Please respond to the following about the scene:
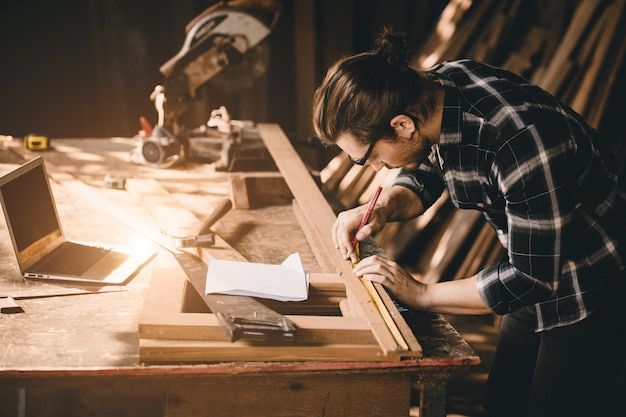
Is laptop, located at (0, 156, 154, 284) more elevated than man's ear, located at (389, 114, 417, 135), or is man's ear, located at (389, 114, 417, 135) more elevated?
man's ear, located at (389, 114, 417, 135)

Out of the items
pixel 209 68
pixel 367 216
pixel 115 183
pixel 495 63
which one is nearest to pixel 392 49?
pixel 367 216

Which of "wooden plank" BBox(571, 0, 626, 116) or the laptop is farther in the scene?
"wooden plank" BBox(571, 0, 626, 116)

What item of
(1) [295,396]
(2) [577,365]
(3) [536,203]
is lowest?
(2) [577,365]

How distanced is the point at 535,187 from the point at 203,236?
115 cm

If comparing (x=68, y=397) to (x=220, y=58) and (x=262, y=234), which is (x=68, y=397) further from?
(x=220, y=58)

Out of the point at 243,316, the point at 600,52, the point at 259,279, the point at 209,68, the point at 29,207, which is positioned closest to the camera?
the point at 243,316

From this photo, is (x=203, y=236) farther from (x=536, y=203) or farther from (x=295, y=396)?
(x=536, y=203)

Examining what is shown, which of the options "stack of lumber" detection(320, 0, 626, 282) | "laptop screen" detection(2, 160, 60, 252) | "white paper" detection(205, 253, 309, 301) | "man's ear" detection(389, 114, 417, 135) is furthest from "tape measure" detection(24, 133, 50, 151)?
"man's ear" detection(389, 114, 417, 135)

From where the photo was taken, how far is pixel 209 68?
3.23 m

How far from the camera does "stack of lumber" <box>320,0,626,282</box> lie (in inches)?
147

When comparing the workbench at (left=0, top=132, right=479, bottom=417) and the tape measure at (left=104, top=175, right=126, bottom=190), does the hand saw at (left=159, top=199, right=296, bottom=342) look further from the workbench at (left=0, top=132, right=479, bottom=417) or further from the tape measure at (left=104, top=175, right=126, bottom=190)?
the tape measure at (left=104, top=175, right=126, bottom=190)

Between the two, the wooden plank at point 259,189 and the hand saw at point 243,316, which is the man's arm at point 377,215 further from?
the wooden plank at point 259,189

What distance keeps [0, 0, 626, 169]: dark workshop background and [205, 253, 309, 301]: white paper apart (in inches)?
131

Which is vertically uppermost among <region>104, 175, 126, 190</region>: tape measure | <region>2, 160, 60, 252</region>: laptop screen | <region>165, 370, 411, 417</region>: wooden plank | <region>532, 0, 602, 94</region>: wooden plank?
<region>532, 0, 602, 94</region>: wooden plank
